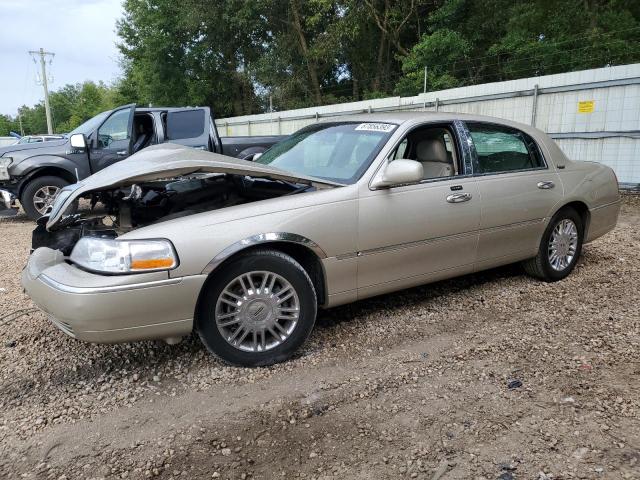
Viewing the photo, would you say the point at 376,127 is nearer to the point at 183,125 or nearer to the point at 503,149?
the point at 503,149

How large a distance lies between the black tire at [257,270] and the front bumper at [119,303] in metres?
0.11

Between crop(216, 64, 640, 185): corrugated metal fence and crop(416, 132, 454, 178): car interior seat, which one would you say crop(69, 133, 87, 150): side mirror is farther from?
crop(216, 64, 640, 185): corrugated metal fence

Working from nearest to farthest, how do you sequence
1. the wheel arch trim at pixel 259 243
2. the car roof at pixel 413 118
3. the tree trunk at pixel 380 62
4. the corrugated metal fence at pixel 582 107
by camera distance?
the wheel arch trim at pixel 259 243, the car roof at pixel 413 118, the corrugated metal fence at pixel 582 107, the tree trunk at pixel 380 62

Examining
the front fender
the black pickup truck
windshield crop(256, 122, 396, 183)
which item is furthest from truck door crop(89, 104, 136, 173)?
windshield crop(256, 122, 396, 183)

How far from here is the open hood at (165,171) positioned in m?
3.02

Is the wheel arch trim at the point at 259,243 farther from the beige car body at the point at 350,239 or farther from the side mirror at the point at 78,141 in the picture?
the side mirror at the point at 78,141

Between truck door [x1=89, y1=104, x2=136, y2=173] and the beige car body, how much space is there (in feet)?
18.0

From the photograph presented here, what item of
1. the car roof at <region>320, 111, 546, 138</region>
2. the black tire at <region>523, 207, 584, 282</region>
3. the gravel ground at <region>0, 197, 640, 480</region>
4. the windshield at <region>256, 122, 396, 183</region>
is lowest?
the gravel ground at <region>0, 197, 640, 480</region>

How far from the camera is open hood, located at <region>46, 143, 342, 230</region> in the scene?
3021mm

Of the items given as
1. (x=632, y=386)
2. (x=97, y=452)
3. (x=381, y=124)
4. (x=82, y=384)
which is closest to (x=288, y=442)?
(x=97, y=452)

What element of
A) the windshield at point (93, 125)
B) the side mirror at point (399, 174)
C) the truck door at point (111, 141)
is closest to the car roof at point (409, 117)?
the side mirror at point (399, 174)

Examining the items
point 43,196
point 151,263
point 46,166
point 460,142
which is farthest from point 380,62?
point 151,263

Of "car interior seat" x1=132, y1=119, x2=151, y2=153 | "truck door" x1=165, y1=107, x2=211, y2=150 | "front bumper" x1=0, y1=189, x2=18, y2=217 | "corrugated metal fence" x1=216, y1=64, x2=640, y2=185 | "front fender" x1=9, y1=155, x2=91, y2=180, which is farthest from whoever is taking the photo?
"corrugated metal fence" x1=216, y1=64, x2=640, y2=185

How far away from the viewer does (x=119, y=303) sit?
268cm
